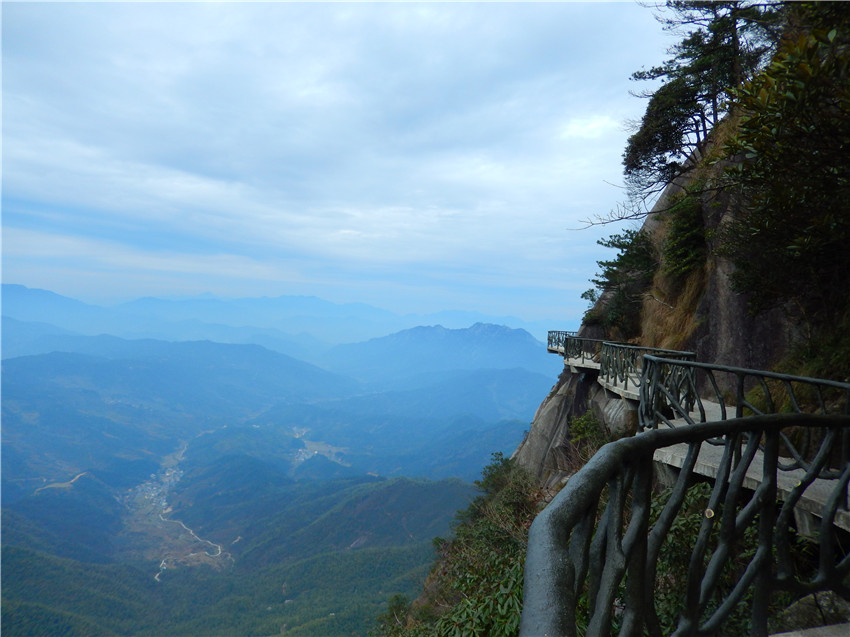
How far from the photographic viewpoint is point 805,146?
5.04m

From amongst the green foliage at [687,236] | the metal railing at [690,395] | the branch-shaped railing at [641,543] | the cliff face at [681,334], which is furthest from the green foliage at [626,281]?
the branch-shaped railing at [641,543]

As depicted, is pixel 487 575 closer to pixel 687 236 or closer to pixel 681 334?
pixel 681 334

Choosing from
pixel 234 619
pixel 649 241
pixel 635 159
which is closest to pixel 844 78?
pixel 635 159

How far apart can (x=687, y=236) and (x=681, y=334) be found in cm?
356

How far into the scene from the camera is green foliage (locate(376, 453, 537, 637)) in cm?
656

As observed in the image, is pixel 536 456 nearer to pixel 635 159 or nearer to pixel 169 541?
pixel 635 159

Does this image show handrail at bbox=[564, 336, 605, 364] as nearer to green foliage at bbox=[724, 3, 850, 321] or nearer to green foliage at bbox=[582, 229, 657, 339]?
green foliage at bbox=[582, 229, 657, 339]

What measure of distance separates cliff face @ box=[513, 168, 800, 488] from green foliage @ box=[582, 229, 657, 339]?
2.05 ft

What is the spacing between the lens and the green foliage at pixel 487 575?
6.56m

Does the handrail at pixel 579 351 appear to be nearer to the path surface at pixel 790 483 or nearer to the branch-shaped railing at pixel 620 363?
the branch-shaped railing at pixel 620 363

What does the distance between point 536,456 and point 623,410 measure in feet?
33.6

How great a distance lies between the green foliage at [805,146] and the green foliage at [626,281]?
14936 mm

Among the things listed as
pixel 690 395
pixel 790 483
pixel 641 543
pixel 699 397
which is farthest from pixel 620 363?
pixel 641 543

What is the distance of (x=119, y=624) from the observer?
9744cm
